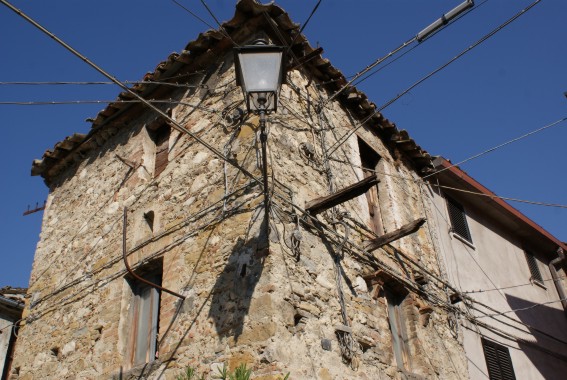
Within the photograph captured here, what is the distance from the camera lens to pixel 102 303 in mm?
7066

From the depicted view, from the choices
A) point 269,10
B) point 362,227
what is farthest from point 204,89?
point 362,227

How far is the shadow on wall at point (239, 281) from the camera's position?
542 centimetres

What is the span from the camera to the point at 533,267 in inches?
483

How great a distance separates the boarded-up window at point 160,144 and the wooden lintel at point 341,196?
2.41 metres

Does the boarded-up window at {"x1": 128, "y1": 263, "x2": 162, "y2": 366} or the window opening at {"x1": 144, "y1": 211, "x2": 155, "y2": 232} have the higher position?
the window opening at {"x1": 144, "y1": 211, "x2": 155, "y2": 232}

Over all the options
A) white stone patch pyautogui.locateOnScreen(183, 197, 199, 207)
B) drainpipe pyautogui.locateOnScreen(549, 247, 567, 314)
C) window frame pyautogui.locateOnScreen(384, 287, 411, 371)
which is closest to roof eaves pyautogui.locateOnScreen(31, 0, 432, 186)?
white stone patch pyautogui.locateOnScreen(183, 197, 199, 207)

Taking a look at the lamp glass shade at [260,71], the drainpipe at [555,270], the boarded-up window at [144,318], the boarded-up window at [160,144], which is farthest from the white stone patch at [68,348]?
the drainpipe at [555,270]

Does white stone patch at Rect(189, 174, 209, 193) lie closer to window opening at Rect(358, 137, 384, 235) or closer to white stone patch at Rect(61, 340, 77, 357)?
window opening at Rect(358, 137, 384, 235)

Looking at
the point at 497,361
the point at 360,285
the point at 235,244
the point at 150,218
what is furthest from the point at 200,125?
the point at 497,361

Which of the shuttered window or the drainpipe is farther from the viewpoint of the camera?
the drainpipe

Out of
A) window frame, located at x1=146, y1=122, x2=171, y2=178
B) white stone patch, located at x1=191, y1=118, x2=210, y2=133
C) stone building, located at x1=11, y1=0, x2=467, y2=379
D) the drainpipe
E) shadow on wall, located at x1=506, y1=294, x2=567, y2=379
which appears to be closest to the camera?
stone building, located at x1=11, y1=0, x2=467, y2=379

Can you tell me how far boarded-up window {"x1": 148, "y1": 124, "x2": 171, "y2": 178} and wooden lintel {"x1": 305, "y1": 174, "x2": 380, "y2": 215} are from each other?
2408 millimetres

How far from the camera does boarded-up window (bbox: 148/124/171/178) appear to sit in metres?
7.84

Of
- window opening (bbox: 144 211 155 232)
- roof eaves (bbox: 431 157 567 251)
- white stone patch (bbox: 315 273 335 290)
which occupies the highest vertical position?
roof eaves (bbox: 431 157 567 251)
